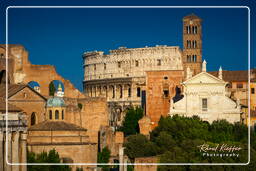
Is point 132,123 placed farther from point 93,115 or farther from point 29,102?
point 29,102

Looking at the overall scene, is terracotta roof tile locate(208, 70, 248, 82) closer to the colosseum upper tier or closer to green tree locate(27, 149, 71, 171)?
the colosseum upper tier

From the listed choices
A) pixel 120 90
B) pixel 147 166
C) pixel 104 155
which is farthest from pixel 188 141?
pixel 120 90

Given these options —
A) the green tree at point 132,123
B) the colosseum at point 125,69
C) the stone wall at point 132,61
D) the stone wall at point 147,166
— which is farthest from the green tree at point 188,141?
the stone wall at point 132,61

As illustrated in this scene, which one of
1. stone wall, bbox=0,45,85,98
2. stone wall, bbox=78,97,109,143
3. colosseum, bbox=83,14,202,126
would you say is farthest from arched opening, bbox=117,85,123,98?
stone wall, bbox=78,97,109,143

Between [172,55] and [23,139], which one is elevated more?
[172,55]

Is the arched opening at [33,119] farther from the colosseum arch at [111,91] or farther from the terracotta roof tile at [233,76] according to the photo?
the colosseum arch at [111,91]

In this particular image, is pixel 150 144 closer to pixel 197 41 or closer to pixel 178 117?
pixel 178 117

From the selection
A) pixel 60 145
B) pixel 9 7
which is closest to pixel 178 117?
pixel 60 145
